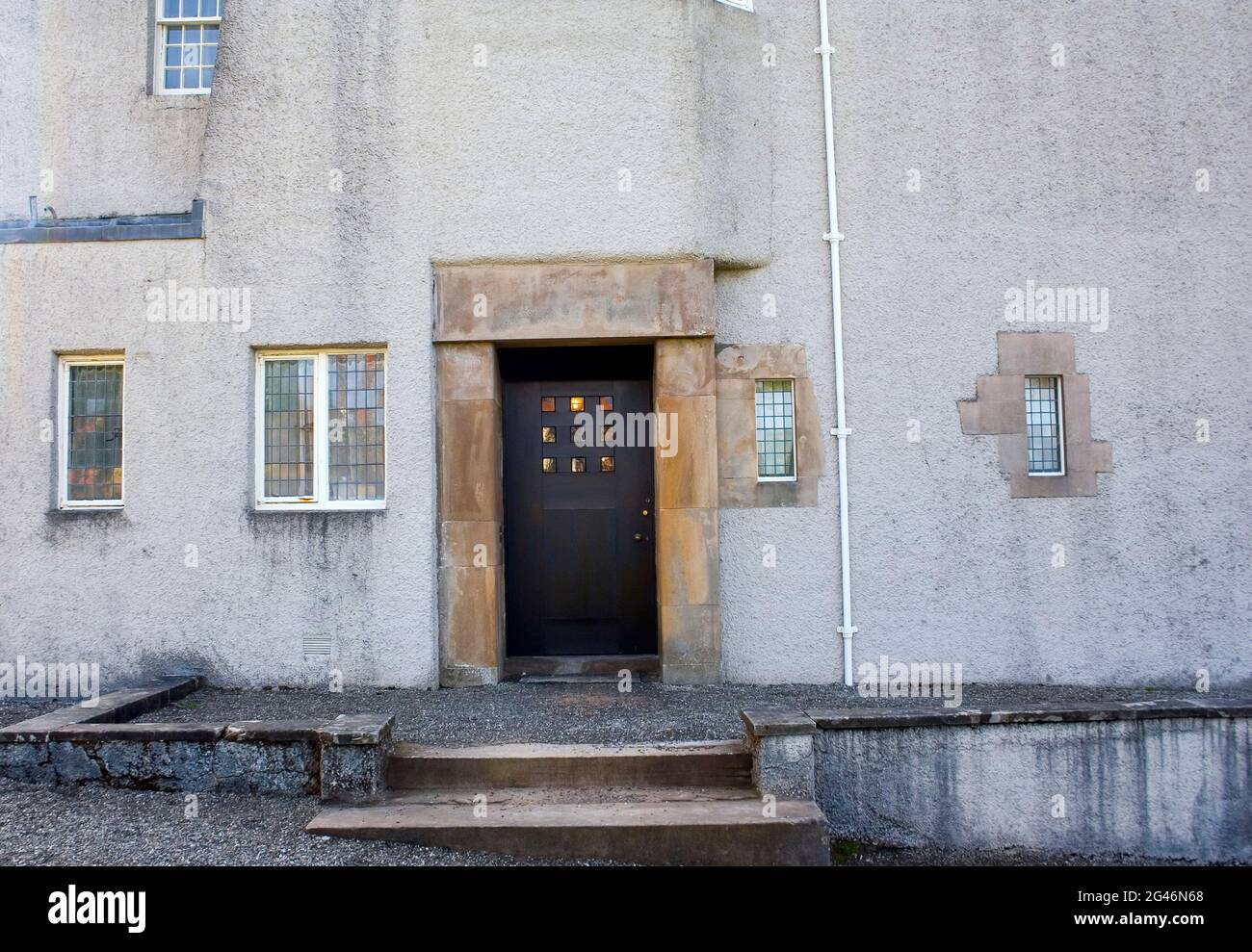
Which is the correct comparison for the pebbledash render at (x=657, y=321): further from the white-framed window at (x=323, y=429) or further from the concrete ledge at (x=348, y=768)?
the concrete ledge at (x=348, y=768)

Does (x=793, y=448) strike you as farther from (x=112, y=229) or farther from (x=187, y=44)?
(x=187, y=44)

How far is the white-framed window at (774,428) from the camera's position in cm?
730

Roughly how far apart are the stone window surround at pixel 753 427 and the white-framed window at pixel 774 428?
0.11 meters

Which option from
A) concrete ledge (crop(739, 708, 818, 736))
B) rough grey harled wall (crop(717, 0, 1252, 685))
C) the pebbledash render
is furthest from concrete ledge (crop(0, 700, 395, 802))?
rough grey harled wall (crop(717, 0, 1252, 685))

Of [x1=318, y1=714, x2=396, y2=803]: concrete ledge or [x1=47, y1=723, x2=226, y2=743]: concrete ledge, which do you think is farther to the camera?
[x1=47, y1=723, x2=226, y2=743]: concrete ledge

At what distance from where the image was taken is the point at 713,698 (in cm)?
642

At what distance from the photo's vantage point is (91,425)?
7215 mm

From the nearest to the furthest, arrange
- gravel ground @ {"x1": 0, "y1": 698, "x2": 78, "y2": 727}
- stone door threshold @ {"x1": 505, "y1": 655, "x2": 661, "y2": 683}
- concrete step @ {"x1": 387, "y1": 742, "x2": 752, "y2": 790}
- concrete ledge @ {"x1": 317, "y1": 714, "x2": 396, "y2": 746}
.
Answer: concrete ledge @ {"x1": 317, "y1": 714, "x2": 396, "y2": 746} → concrete step @ {"x1": 387, "y1": 742, "x2": 752, "y2": 790} → gravel ground @ {"x1": 0, "y1": 698, "x2": 78, "y2": 727} → stone door threshold @ {"x1": 505, "y1": 655, "x2": 661, "y2": 683}

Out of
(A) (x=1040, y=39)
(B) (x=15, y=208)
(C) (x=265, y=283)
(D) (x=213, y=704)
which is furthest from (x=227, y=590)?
(A) (x=1040, y=39)

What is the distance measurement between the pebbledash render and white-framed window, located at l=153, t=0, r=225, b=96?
30 mm

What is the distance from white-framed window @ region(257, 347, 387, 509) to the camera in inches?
279

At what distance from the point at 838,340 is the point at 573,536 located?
2772 millimetres

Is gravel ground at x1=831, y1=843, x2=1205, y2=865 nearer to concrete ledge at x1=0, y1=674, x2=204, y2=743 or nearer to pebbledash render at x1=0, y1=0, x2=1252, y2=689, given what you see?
pebbledash render at x1=0, y1=0, x2=1252, y2=689

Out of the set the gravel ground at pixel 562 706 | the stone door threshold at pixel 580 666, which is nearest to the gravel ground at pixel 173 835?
the gravel ground at pixel 562 706
